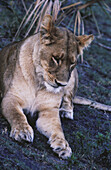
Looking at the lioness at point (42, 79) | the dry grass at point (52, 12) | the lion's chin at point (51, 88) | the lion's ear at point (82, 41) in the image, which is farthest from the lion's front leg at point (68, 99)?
the dry grass at point (52, 12)

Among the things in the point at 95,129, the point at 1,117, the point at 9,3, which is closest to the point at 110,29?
the point at 9,3

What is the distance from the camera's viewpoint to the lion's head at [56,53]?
3223 mm

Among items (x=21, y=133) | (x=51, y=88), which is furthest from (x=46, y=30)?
(x=21, y=133)

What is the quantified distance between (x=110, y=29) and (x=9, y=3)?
17.1 feet

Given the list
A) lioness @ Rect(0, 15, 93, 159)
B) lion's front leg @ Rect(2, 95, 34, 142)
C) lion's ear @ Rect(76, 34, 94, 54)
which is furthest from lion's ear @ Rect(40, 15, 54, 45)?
lion's front leg @ Rect(2, 95, 34, 142)

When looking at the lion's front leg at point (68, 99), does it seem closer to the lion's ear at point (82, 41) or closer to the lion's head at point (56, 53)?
the lion's head at point (56, 53)

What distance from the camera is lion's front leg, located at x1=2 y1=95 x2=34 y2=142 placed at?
3.03 metres

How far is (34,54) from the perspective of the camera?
3.58 meters

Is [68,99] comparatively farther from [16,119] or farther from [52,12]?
[52,12]

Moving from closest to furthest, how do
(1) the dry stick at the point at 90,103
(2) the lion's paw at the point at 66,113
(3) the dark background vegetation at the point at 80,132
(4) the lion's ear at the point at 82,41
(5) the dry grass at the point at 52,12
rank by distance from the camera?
(3) the dark background vegetation at the point at 80,132 < (4) the lion's ear at the point at 82,41 < (2) the lion's paw at the point at 66,113 < (1) the dry stick at the point at 90,103 < (5) the dry grass at the point at 52,12

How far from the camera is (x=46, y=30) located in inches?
132

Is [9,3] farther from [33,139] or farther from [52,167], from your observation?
[52,167]

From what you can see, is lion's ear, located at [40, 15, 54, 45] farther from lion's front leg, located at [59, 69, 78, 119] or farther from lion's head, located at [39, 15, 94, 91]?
lion's front leg, located at [59, 69, 78, 119]

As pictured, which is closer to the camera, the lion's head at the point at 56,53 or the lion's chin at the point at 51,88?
the lion's head at the point at 56,53
